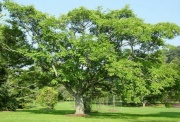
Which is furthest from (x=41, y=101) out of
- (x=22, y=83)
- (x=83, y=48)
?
(x=83, y=48)

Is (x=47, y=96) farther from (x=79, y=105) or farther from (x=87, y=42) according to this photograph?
(x=87, y=42)

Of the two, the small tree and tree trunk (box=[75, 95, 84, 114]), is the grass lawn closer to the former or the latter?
tree trunk (box=[75, 95, 84, 114])

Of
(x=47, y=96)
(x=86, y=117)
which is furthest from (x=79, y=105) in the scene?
(x=47, y=96)

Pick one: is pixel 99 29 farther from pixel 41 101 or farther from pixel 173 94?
pixel 41 101

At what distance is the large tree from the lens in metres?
32.7

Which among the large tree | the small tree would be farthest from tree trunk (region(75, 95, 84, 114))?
the small tree

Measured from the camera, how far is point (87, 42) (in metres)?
32.5

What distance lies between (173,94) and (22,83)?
1980 centimetres

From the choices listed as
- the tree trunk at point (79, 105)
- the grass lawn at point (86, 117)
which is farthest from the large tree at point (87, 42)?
the grass lawn at point (86, 117)

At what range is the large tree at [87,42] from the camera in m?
32.7

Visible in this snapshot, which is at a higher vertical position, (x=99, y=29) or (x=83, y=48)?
(x=99, y=29)

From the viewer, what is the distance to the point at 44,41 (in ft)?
A: 115

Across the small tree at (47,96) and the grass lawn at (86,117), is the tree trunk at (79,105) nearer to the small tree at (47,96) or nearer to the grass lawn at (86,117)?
the grass lawn at (86,117)

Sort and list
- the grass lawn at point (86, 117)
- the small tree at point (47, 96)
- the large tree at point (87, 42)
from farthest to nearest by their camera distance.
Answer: the small tree at point (47, 96) → the large tree at point (87, 42) → the grass lawn at point (86, 117)
